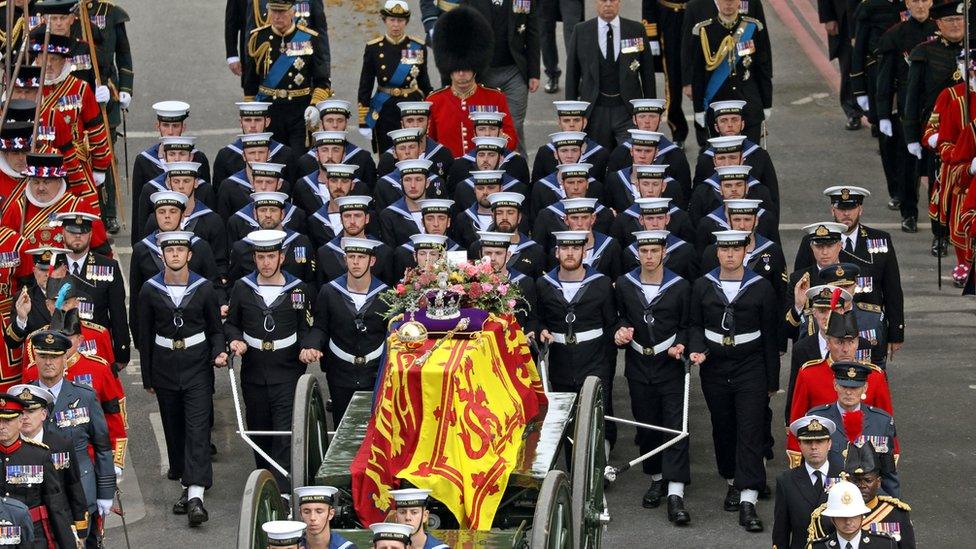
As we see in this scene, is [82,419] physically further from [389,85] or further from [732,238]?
[389,85]

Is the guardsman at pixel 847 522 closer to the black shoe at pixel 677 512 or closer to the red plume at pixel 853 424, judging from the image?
the red plume at pixel 853 424

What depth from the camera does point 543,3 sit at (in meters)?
22.3

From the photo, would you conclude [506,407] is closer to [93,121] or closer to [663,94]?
[93,121]

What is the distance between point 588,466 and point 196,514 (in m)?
3.00

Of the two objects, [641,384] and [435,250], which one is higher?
[435,250]

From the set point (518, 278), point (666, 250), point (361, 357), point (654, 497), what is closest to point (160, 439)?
point (361, 357)

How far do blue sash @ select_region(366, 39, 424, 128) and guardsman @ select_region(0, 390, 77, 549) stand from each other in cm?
764

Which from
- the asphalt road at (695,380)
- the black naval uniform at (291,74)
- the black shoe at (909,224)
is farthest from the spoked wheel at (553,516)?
the black shoe at (909,224)

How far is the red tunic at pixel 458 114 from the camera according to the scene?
60.8 feet

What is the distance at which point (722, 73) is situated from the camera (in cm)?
1912

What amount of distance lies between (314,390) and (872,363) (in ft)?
12.3

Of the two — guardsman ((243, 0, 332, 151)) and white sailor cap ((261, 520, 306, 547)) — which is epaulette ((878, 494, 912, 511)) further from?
guardsman ((243, 0, 332, 151))

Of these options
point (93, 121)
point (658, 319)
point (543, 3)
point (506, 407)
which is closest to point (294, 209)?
point (93, 121)

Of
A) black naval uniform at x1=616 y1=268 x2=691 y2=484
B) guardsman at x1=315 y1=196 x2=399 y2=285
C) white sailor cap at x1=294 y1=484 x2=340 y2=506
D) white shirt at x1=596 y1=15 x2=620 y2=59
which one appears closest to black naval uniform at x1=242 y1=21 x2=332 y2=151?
white shirt at x1=596 y1=15 x2=620 y2=59
